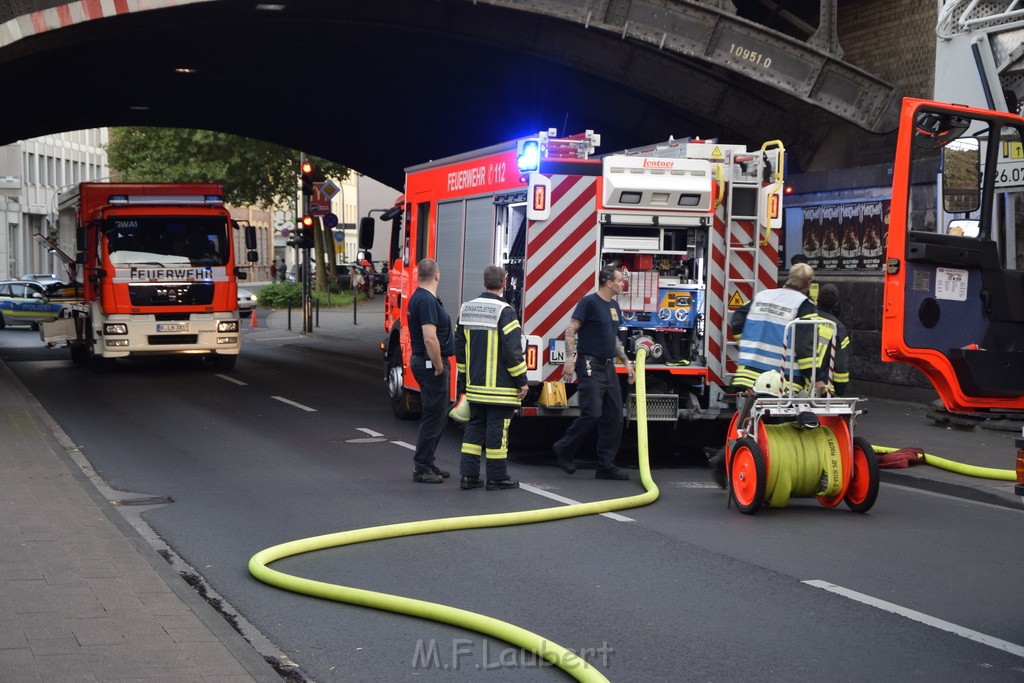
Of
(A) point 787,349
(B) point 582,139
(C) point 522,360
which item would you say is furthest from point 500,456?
(B) point 582,139

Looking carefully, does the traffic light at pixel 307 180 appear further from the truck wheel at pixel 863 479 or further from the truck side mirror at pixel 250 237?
the truck wheel at pixel 863 479

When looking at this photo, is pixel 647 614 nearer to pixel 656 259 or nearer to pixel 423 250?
pixel 656 259

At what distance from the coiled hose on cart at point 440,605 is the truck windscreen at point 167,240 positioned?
1297 cm

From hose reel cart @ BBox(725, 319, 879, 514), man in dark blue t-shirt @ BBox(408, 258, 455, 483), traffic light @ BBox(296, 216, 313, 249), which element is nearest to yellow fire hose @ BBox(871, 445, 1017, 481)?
hose reel cart @ BBox(725, 319, 879, 514)

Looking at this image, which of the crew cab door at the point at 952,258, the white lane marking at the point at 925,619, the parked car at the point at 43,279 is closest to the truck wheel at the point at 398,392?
the crew cab door at the point at 952,258

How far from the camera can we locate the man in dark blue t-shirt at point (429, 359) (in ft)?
35.7

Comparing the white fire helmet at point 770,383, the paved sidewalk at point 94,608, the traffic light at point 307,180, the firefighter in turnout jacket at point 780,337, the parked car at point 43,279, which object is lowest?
the paved sidewalk at point 94,608

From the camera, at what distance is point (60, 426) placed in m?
15.0

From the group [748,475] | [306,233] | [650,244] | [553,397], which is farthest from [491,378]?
[306,233]

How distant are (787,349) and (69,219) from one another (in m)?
19.3

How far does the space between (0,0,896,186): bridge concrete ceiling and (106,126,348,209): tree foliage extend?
16.7m

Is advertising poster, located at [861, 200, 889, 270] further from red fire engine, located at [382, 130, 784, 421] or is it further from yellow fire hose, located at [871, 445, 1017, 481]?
yellow fire hose, located at [871, 445, 1017, 481]

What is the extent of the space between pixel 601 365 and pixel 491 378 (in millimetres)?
1274

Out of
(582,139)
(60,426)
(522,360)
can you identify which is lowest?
(60,426)
